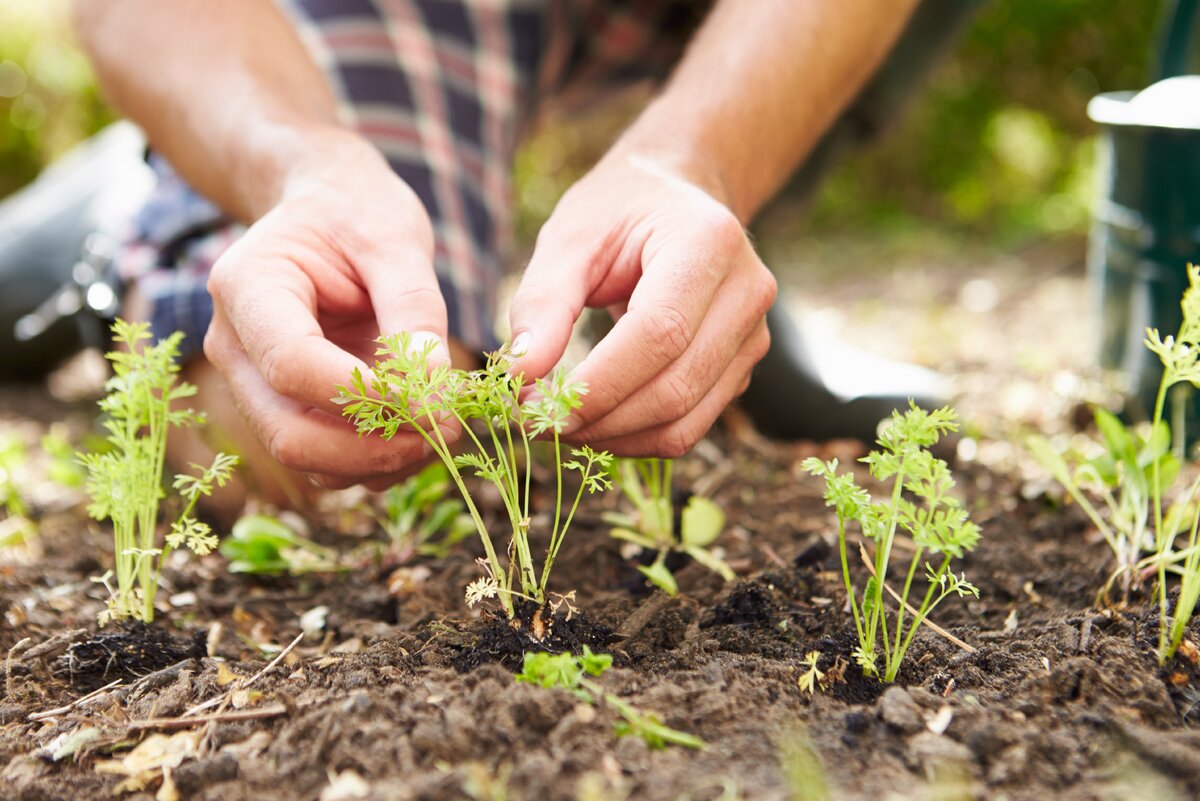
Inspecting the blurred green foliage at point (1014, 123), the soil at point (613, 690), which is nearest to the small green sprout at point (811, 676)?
the soil at point (613, 690)

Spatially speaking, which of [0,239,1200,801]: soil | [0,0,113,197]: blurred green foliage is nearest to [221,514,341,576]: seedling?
[0,239,1200,801]: soil

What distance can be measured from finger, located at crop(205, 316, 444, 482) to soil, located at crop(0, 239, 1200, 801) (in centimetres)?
24

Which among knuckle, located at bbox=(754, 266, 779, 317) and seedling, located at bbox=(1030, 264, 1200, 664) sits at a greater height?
knuckle, located at bbox=(754, 266, 779, 317)

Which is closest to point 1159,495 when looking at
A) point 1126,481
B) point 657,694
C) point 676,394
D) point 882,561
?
point 1126,481

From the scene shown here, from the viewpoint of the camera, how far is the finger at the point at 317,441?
4.42 ft

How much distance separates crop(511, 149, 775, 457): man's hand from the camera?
1.27 metres

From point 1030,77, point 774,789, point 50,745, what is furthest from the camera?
point 1030,77

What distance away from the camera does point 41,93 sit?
518 centimetres

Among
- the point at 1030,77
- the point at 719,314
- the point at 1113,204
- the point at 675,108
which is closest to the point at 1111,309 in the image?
the point at 1113,204

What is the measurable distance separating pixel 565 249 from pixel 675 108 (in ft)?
1.88

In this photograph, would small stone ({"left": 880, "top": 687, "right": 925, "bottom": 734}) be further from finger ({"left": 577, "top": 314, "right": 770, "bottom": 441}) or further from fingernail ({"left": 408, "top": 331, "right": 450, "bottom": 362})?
fingernail ({"left": 408, "top": 331, "right": 450, "bottom": 362})

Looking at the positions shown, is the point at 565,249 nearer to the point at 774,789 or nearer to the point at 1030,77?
the point at 774,789

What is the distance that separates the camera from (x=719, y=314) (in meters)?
1.38

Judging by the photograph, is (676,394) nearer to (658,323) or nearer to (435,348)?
(658,323)
